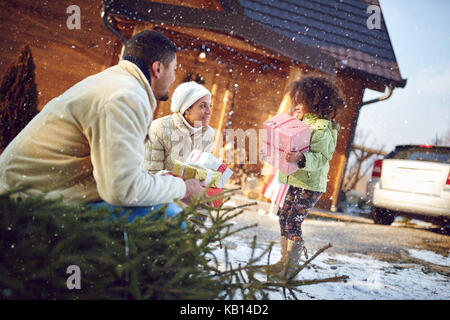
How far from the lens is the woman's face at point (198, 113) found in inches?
113

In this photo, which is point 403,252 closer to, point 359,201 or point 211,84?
point 211,84

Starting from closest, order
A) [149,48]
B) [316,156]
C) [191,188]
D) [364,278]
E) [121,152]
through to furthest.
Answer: [121,152]
[191,188]
[149,48]
[316,156]
[364,278]

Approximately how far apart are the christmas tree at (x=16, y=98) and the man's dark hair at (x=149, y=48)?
176 inches

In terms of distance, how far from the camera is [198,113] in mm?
2881

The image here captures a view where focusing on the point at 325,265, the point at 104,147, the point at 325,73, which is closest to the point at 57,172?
the point at 104,147

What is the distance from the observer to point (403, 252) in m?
4.38

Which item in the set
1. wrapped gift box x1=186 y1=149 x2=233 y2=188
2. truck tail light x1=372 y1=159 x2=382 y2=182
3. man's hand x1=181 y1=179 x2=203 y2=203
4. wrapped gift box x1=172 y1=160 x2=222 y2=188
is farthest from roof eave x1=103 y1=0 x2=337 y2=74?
man's hand x1=181 y1=179 x2=203 y2=203

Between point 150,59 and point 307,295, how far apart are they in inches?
82.9

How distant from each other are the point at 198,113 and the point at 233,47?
4.13 metres

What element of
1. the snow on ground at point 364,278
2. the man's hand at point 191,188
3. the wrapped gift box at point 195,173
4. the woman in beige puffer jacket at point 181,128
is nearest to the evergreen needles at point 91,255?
the man's hand at point 191,188

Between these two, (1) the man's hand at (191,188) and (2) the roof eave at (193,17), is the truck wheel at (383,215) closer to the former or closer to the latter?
(2) the roof eave at (193,17)

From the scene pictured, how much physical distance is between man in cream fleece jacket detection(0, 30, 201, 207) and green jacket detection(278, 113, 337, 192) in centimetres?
158

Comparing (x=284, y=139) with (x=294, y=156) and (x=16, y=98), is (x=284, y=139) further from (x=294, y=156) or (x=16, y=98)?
(x=16, y=98)

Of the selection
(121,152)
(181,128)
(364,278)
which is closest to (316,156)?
(181,128)
